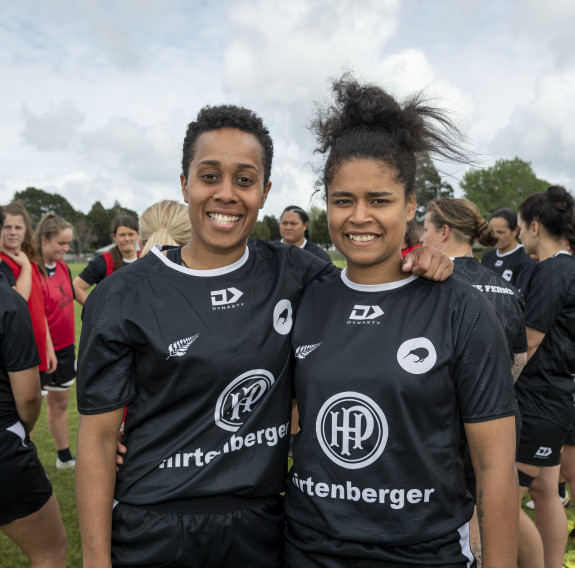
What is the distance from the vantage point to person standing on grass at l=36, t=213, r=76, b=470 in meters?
5.47

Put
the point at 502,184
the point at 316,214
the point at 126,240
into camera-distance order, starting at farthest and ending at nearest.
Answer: the point at 502,184 → the point at 316,214 → the point at 126,240

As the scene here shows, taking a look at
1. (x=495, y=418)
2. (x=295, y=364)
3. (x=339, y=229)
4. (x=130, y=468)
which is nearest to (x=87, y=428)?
(x=130, y=468)

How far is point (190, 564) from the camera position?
1830 mm

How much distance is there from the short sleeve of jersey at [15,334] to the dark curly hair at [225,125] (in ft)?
3.83

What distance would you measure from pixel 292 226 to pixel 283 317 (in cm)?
626

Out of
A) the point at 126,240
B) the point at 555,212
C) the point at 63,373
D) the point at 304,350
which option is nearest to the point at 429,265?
the point at 304,350

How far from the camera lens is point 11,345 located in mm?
2553

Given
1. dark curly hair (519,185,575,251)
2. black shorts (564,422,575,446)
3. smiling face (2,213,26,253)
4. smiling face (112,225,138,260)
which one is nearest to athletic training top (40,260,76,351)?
smiling face (2,213,26,253)

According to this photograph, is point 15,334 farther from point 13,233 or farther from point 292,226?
point 292,226

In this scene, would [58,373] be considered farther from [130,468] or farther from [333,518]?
[333,518]

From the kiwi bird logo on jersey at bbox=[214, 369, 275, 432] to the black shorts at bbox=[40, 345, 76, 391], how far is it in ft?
13.5

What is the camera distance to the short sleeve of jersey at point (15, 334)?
8.27ft

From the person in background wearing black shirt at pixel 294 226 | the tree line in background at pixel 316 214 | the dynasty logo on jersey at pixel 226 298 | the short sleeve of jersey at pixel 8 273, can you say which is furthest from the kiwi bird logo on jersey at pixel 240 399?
the tree line in background at pixel 316 214

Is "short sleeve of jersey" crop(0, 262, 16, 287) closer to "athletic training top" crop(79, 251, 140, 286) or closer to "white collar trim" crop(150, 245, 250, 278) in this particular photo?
"athletic training top" crop(79, 251, 140, 286)
